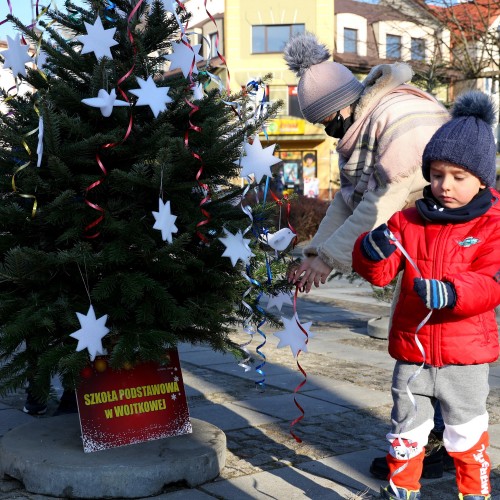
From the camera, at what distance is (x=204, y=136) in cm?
356

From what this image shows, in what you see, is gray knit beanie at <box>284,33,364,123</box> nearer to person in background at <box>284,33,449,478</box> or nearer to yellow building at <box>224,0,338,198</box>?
person in background at <box>284,33,449,478</box>

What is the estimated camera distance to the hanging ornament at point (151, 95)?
3279 millimetres

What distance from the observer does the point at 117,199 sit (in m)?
3.47

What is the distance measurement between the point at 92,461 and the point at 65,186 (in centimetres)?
114

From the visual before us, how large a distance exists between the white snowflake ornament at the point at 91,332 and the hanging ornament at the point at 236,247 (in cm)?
57

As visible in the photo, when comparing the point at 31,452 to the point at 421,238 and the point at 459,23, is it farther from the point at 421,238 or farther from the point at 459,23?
the point at 459,23

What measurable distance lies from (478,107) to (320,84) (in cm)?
79

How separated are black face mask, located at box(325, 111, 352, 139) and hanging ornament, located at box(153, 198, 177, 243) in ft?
2.84

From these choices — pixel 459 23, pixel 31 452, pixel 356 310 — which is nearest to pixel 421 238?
pixel 31 452

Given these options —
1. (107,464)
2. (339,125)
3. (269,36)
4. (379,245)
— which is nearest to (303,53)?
(339,125)

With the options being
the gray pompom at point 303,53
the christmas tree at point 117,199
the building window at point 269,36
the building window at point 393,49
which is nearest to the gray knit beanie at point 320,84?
the gray pompom at point 303,53

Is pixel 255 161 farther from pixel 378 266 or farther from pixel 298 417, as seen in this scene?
pixel 298 417

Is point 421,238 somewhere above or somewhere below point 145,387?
above

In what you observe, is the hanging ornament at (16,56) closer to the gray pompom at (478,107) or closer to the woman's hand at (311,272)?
the woman's hand at (311,272)
